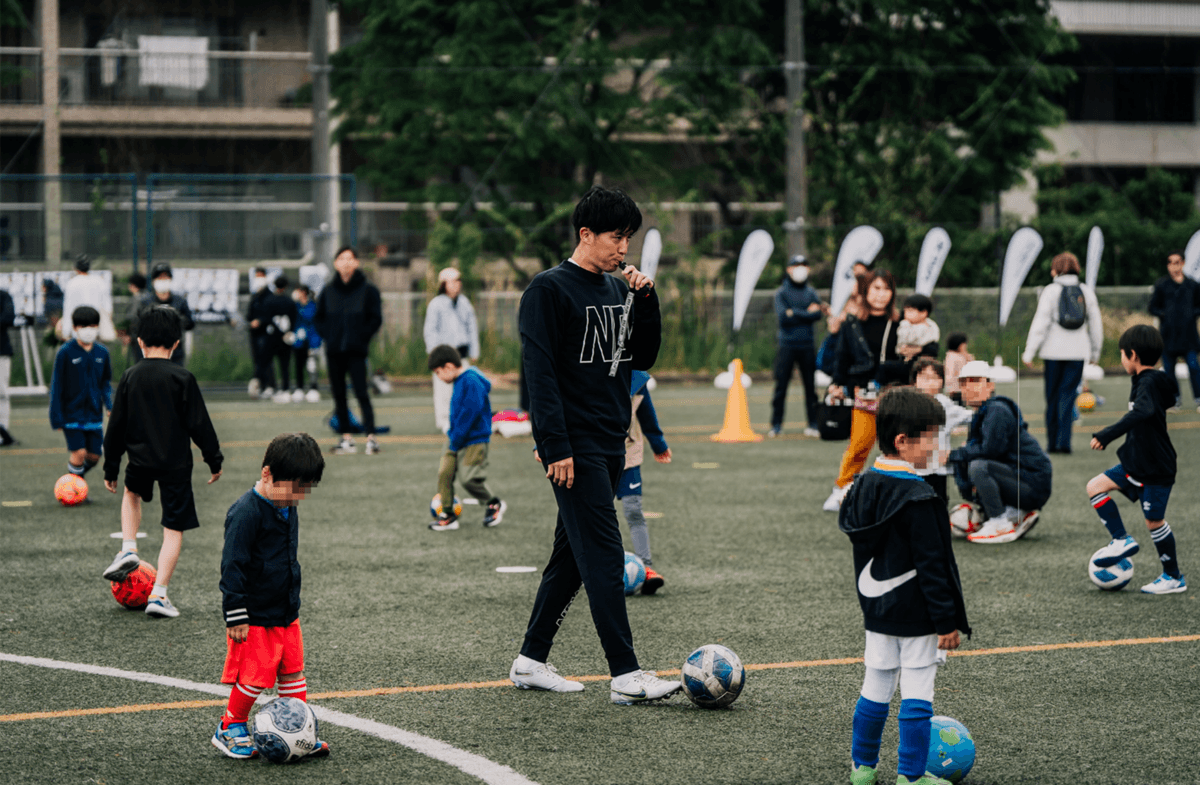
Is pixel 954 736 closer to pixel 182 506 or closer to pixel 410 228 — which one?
pixel 182 506

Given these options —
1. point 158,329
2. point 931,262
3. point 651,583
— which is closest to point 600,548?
point 651,583

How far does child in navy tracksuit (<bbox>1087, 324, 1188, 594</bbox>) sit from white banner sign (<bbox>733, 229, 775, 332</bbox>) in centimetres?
1551

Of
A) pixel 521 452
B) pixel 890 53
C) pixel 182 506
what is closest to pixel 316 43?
pixel 890 53

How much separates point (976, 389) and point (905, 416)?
5.31 m

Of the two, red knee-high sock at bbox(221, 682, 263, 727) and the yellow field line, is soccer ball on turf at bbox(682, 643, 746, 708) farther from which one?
red knee-high sock at bbox(221, 682, 263, 727)

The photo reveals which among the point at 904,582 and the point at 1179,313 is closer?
the point at 904,582

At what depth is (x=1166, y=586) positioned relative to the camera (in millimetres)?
7680

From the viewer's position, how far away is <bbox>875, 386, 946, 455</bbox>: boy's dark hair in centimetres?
444

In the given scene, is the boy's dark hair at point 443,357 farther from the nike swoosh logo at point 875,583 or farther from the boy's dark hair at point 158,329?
the nike swoosh logo at point 875,583

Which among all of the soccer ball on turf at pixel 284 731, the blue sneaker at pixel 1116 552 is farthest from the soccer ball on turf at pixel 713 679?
the blue sneaker at pixel 1116 552

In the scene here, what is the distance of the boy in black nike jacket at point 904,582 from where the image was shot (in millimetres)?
4359

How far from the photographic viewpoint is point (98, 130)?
1112 inches

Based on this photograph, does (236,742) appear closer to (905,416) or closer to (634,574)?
(905,416)

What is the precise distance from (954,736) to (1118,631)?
102 inches
